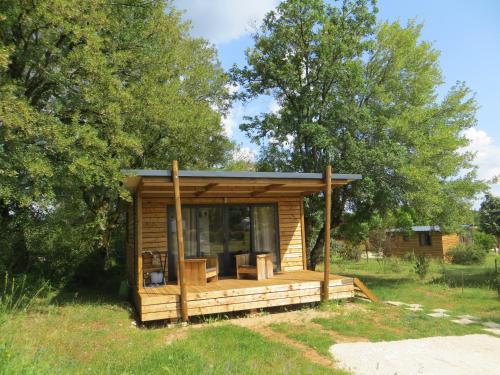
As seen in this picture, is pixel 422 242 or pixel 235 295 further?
pixel 422 242

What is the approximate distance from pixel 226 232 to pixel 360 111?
5.63 m

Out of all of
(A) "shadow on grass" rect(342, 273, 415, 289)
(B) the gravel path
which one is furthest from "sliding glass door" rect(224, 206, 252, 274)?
(A) "shadow on grass" rect(342, 273, 415, 289)

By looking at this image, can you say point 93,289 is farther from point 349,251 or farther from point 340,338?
point 349,251

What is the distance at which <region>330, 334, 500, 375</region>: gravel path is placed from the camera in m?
5.11

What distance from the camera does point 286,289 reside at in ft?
28.1

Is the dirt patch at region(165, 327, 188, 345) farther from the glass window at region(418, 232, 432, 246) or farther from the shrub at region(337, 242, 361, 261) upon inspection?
the glass window at region(418, 232, 432, 246)

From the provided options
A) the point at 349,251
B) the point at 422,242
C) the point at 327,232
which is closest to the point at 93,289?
the point at 327,232

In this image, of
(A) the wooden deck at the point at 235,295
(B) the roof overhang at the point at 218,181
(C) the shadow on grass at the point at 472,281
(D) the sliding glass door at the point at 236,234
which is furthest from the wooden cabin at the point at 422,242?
(B) the roof overhang at the point at 218,181

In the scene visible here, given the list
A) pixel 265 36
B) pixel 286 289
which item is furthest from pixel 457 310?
pixel 265 36

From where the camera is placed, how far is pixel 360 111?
12.3 meters

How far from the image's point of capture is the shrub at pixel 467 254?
23.3m

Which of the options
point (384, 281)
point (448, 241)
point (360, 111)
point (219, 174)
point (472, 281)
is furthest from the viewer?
point (448, 241)

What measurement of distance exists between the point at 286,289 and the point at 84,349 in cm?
431

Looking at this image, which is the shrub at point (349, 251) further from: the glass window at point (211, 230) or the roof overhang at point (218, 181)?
the glass window at point (211, 230)
